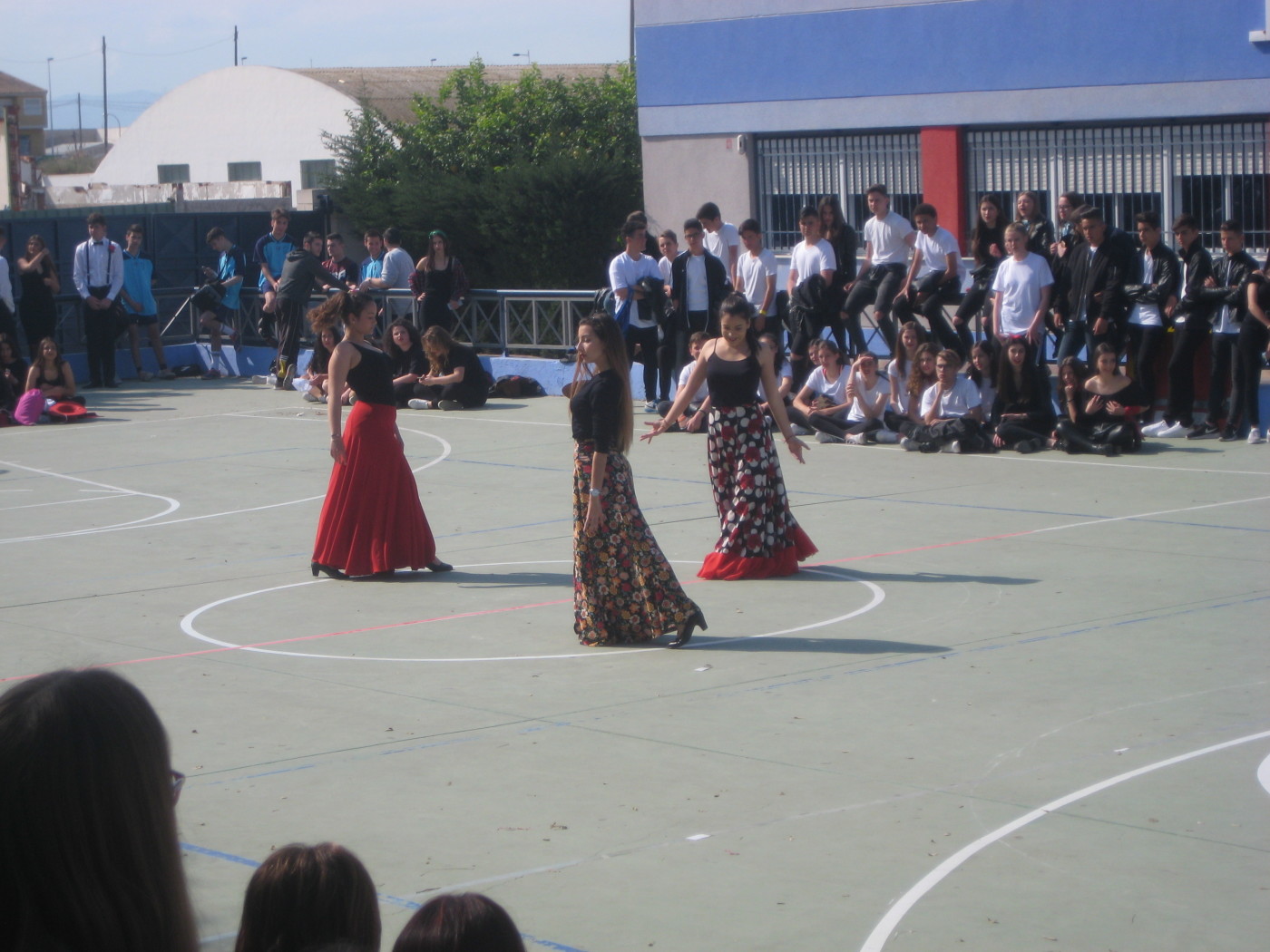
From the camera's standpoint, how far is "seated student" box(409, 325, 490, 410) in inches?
805

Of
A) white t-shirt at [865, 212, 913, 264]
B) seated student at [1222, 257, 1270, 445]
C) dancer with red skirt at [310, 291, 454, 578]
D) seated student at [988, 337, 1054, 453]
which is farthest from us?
white t-shirt at [865, 212, 913, 264]

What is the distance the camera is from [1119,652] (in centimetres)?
809

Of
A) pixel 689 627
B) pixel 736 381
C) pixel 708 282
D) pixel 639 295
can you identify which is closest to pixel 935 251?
pixel 708 282

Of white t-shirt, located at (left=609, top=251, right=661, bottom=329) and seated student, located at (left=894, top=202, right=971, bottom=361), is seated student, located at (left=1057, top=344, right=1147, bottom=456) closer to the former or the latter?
seated student, located at (left=894, top=202, right=971, bottom=361)

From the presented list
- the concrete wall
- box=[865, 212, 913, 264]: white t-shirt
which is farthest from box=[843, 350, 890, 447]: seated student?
the concrete wall

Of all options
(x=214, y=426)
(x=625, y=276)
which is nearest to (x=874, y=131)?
(x=625, y=276)

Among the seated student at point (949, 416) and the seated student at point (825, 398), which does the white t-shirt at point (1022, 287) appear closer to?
the seated student at point (949, 416)

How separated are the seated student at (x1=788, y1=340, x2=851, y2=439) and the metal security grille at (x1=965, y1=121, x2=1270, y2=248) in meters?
5.03

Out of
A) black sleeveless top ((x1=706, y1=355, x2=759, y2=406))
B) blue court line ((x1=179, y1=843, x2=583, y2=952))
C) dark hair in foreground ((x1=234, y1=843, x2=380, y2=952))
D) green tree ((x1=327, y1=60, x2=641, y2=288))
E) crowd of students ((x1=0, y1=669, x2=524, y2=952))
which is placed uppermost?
green tree ((x1=327, y1=60, x2=641, y2=288))

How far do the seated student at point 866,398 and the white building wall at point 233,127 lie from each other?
4319 centimetres

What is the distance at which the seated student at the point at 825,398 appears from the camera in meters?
16.9

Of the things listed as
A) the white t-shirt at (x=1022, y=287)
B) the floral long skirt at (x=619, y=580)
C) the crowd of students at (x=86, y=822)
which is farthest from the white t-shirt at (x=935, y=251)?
the crowd of students at (x=86, y=822)

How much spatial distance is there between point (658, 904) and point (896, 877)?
2.45ft

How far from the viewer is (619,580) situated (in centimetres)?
873
